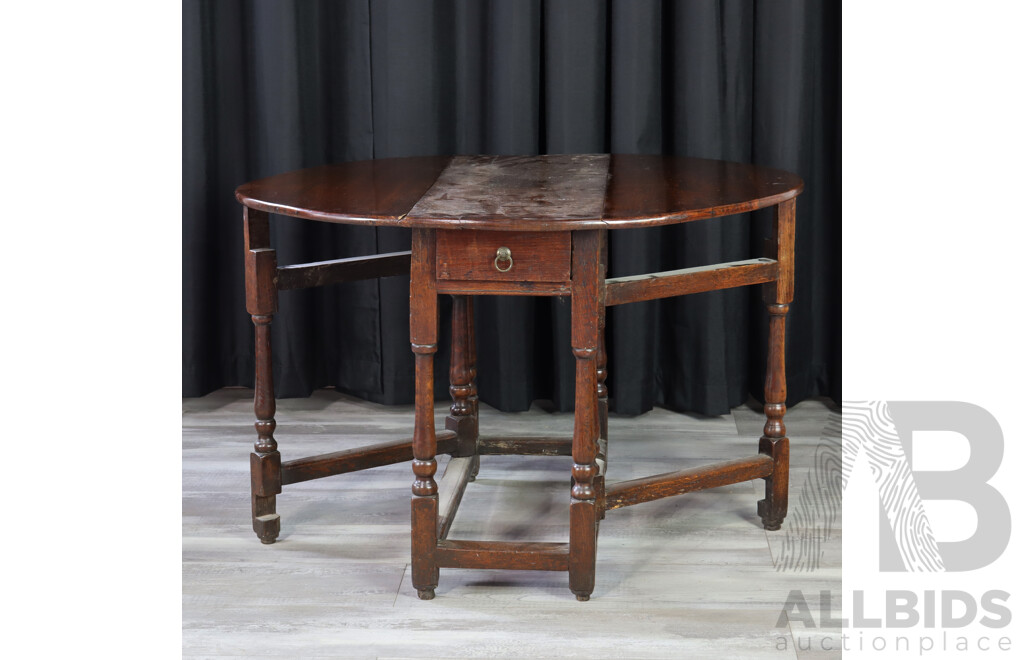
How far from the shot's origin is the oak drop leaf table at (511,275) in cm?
203

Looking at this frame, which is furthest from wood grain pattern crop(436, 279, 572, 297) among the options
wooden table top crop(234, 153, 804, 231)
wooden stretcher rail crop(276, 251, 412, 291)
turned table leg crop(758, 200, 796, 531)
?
turned table leg crop(758, 200, 796, 531)

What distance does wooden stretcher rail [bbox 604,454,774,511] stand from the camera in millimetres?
2340

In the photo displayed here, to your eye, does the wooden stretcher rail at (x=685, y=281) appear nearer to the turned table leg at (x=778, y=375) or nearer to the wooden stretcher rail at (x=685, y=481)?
the turned table leg at (x=778, y=375)

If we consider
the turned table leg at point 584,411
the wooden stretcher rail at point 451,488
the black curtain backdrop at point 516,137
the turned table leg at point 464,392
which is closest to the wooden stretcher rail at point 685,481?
the turned table leg at point 584,411

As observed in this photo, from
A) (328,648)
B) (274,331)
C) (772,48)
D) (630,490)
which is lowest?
(328,648)

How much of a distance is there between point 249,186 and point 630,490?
1.01m

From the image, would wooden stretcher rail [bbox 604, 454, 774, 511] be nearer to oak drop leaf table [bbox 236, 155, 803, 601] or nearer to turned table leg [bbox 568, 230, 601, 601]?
oak drop leaf table [bbox 236, 155, 803, 601]

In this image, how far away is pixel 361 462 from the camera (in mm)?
2584

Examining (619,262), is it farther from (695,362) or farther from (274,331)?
(274,331)

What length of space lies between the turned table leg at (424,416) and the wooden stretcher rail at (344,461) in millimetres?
381

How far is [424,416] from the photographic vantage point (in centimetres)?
218

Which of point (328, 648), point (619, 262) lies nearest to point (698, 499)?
point (619, 262)

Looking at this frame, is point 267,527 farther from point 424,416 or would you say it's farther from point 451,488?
point 424,416

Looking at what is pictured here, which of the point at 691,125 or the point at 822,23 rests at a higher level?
the point at 822,23
